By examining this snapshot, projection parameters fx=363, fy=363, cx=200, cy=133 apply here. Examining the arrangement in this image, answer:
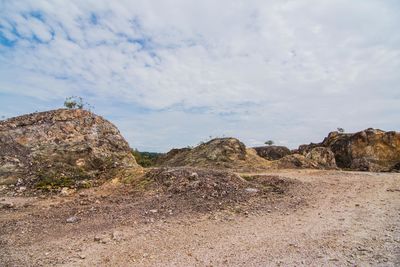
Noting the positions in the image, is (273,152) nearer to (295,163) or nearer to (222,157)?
(295,163)

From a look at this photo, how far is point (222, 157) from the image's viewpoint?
15.9 m

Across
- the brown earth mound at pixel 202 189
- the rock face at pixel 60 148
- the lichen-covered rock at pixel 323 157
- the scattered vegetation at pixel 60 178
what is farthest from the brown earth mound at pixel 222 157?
the scattered vegetation at pixel 60 178

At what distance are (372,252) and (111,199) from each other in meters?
5.61

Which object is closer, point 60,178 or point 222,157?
point 60,178

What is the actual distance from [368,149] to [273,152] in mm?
4969

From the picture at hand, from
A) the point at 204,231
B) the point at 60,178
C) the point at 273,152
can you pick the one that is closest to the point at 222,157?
the point at 273,152

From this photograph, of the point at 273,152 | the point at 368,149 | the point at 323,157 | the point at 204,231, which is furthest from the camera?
the point at 273,152

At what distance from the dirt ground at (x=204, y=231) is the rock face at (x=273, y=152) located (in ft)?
37.7

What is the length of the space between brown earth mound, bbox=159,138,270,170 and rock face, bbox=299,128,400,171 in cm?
517

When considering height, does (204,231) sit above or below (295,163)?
below

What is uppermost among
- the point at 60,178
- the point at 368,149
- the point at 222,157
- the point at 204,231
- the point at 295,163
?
the point at 368,149

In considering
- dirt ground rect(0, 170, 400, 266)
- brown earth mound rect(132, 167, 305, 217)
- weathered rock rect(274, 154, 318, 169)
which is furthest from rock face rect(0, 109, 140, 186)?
weathered rock rect(274, 154, 318, 169)

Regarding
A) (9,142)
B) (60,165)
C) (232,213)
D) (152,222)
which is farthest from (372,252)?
(9,142)

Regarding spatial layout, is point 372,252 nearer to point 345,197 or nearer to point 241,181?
point 345,197
